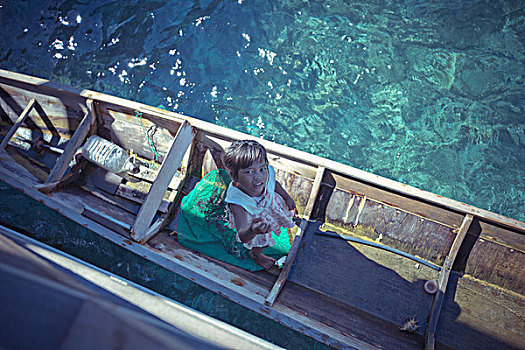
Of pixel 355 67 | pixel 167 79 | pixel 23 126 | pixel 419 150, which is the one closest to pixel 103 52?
pixel 167 79

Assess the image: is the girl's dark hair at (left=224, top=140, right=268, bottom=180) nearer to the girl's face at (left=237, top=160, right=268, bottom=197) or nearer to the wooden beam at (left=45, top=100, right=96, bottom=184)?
the girl's face at (left=237, top=160, right=268, bottom=197)

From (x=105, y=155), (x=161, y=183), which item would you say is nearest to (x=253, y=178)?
(x=161, y=183)

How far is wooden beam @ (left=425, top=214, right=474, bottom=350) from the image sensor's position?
342cm

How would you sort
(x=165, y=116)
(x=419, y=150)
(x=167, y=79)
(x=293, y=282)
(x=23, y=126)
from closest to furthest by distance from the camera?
(x=293, y=282), (x=165, y=116), (x=23, y=126), (x=419, y=150), (x=167, y=79)

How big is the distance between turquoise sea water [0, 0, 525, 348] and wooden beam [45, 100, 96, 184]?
1.10 metres

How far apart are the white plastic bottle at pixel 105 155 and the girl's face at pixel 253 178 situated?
2083mm

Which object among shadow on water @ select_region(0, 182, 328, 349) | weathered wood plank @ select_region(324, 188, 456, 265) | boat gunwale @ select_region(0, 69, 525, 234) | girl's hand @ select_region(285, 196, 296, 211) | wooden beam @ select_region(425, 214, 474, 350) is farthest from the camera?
shadow on water @ select_region(0, 182, 328, 349)

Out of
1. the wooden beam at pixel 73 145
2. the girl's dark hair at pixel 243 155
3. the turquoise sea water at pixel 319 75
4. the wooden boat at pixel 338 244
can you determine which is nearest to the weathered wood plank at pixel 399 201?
the wooden boat at pixel 338 244

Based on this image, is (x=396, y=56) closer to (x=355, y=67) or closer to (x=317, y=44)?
(x=355, y=67)

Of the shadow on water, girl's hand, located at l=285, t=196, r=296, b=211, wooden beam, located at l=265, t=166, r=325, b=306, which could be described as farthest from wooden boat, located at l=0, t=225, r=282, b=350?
the shadow on water

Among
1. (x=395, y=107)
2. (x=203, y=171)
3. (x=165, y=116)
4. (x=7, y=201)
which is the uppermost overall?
(x=395, y=107)

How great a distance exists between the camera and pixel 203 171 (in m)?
4.68

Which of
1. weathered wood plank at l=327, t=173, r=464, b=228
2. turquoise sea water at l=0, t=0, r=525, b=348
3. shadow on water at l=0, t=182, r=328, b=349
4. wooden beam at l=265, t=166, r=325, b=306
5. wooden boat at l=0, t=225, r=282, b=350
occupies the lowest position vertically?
shadow on water at l=0, t=182, r=328, b=349

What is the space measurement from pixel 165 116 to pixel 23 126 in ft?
8.73
